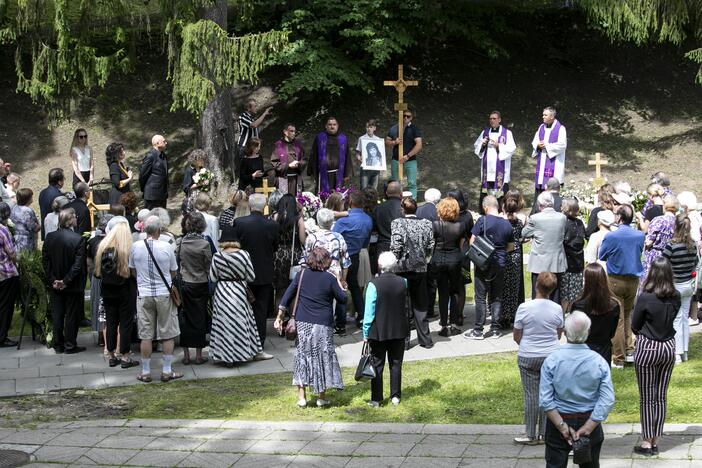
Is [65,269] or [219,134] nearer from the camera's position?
[65,269]

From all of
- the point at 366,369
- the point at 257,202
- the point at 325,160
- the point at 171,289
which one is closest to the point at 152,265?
the point at 171,289

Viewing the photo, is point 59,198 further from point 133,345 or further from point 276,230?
point 276,230

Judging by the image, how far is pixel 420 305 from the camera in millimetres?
12422

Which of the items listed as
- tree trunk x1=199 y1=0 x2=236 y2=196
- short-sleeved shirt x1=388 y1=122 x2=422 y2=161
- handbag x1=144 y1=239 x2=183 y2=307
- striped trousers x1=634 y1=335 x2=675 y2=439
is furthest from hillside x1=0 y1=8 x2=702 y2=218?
striped trousers x1=634 y1=335 x2=675 y2=439

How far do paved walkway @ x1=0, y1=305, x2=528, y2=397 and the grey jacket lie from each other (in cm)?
107

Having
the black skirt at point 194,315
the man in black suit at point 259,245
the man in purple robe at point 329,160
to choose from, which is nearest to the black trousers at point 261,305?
the man in black suit at point 259,245

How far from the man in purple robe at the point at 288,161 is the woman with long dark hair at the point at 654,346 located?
9.72 m

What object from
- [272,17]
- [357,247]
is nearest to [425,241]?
[357,247]

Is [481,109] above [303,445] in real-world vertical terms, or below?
above

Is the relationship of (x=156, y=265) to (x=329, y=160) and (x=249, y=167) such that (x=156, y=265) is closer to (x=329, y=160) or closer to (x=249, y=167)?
(x=249, y=167)

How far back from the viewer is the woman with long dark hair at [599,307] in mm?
8742

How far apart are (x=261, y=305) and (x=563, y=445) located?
236 inches

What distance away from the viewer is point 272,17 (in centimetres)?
2436

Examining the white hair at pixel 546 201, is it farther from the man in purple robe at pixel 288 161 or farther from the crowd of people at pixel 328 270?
the man in purple robe at pixel 288 161
